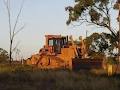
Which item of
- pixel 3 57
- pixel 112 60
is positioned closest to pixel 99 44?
pixel 112 60

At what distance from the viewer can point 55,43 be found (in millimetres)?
46125

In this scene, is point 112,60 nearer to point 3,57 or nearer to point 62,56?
point 62,56

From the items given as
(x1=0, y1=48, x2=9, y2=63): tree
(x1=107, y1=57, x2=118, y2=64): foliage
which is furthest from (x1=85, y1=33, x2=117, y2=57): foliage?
(x1=0, y1=48, x2=9, y2=63): tree

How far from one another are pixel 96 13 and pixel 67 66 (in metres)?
7.20

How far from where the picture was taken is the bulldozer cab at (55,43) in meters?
45.5

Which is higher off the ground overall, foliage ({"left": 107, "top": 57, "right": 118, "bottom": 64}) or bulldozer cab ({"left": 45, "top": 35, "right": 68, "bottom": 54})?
bulldozer cab ({"left": 45, "top": 35, "right": 68, "bottom": 54})

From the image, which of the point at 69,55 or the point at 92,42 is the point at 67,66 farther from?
the point at 92,42

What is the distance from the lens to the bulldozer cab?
45.5 m

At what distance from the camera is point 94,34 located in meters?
45.0

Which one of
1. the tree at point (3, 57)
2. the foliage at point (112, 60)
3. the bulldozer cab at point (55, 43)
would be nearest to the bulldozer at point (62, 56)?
the bulldozer cab at point (55, 43)

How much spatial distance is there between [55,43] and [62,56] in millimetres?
3002

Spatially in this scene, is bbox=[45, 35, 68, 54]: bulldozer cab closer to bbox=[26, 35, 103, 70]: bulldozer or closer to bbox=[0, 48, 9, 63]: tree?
bbox=[26, 35, 103, 70]: bulldozer

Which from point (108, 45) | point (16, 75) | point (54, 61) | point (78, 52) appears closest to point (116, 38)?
point (108, 45)

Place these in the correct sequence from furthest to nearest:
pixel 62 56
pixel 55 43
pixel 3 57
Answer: pixel 3 57 → pixel 55 43 → pixel 62 56
